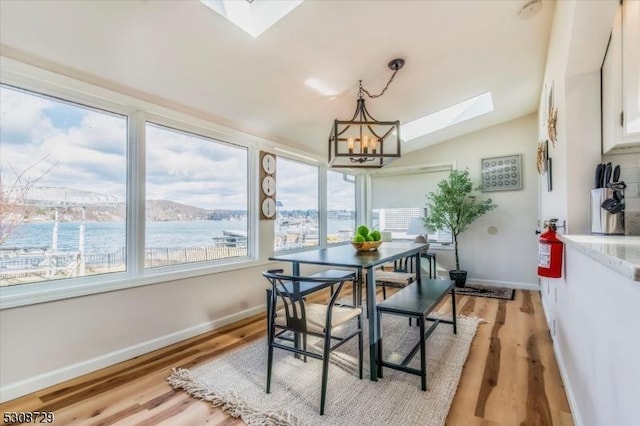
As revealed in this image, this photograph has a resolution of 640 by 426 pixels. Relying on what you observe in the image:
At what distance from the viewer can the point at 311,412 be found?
5.98 ft

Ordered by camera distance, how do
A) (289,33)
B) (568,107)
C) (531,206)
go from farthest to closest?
(531,206) < (289,33) < (568,107)

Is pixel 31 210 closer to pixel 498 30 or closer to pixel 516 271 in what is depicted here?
pixel 498 30

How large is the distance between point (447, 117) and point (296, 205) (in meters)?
2.72

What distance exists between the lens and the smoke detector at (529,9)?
236 centimetres

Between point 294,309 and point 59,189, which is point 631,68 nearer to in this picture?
point 294,309

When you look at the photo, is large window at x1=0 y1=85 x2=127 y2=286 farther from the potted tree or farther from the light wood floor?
the potted tree

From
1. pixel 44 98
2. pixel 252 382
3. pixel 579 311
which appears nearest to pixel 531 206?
pixel 579 311

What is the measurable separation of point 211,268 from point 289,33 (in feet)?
7.54

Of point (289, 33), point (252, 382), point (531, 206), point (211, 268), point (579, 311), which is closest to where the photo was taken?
point (579, 311)

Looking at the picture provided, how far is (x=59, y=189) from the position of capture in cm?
230

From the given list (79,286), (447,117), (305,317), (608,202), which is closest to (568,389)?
(608,202)

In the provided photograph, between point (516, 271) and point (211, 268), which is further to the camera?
point (516, 271)

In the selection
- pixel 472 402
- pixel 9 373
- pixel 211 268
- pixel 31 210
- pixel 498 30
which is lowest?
pixel 472 402

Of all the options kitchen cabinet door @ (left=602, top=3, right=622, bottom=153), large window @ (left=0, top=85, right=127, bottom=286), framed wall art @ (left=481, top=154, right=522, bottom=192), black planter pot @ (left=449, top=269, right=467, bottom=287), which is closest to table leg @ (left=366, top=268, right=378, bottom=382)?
kitchen cabinet door @ (left=602, top=3, right=622, bottom=153)
